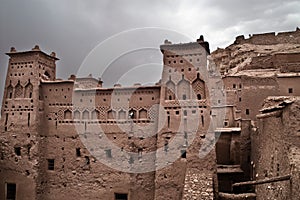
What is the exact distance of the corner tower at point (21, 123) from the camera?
67.2ft

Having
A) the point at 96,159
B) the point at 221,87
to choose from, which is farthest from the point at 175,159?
the point at 221,87

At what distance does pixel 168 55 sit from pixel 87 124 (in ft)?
21.7

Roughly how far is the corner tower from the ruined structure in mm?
63

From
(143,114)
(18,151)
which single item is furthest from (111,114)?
(18,151)

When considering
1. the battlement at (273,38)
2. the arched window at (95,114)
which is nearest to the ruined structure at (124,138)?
the arched window at (95,114)

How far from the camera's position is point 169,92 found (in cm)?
1812

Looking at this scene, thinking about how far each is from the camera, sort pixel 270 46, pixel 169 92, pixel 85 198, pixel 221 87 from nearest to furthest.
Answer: pixel 169 92 < pixel 85 198 < pixel 221 87 < pixel 270 46

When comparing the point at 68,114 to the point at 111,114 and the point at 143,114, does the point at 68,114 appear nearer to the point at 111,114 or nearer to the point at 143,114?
the point at 111,114

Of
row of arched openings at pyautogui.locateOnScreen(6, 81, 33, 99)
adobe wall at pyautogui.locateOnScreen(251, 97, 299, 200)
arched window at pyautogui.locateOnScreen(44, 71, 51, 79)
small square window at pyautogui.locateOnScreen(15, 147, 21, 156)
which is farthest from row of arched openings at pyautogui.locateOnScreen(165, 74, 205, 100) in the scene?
small square window at pyautogui.locateOnScreen(15, 147, 21, 156)

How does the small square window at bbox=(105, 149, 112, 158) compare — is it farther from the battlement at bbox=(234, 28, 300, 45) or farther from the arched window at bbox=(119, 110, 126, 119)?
the battlement at bbox=(234, 28, 300, 45)

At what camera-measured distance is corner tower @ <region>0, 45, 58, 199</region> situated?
67.2 feet

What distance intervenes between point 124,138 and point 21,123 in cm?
709

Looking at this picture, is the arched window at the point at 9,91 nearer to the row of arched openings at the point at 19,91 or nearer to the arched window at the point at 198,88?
the row of arched openings at the point at 19,91

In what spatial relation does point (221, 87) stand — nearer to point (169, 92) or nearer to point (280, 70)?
point (280, 70)
